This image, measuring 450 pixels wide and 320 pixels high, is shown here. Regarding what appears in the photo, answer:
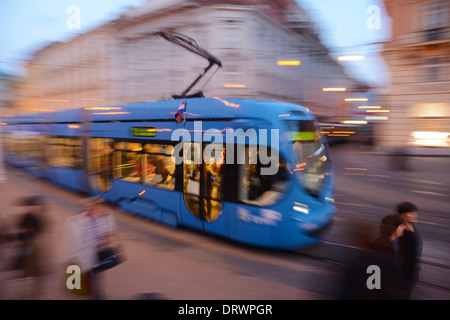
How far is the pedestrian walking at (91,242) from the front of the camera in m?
3.37

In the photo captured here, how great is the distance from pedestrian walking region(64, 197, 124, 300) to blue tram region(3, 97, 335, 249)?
2.29m

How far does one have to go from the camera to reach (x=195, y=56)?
72.6ft

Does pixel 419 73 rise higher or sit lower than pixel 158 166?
higher

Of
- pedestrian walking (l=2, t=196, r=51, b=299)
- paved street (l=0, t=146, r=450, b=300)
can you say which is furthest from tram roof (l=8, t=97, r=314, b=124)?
pedestrian walking (l=2, t=196, r=51, b=299)

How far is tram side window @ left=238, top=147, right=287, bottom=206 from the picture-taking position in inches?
196

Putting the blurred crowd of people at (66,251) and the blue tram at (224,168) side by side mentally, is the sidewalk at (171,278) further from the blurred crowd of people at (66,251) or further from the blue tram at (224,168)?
the blue tram at (224,168)

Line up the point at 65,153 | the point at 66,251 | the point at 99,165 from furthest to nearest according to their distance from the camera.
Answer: the point at 65,153
the point at 99,165
the point at 66,251

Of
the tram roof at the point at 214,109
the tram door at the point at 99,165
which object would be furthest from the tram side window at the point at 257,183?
the tram door at the point at 99,165

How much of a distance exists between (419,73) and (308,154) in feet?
59.9

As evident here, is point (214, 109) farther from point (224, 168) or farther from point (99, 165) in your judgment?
point (99, 165)

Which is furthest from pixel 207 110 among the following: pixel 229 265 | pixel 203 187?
pixel 229 265

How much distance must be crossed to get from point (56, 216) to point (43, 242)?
4.38m

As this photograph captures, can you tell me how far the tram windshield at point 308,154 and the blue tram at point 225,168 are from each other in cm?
2

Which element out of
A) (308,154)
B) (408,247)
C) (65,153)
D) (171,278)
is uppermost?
(308,154)
